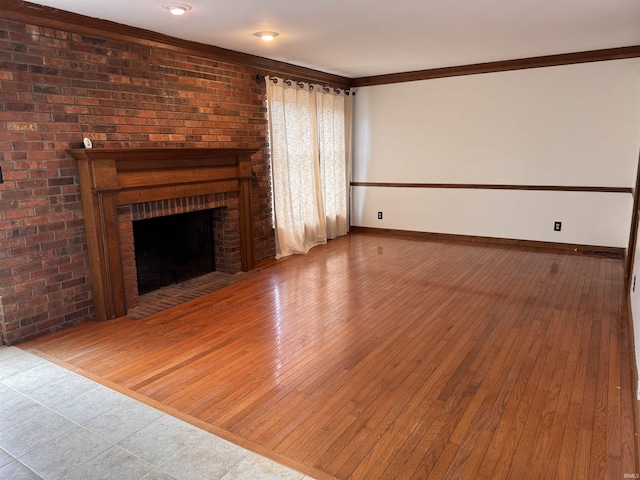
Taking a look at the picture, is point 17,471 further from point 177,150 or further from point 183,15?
point 183,15

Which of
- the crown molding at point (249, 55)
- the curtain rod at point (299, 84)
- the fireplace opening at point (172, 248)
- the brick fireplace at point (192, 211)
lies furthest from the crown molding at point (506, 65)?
the fireplace opening at point (172, 248)

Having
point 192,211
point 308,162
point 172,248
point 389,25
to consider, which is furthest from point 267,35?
point 172,248

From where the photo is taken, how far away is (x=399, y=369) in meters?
2.71

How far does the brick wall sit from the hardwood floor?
35 cm

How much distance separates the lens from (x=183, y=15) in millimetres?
3441

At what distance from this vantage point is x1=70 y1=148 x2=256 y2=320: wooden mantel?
3408 mm

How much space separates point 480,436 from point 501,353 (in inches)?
37.5

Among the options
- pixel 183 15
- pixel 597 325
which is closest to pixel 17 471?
pixel 183 15

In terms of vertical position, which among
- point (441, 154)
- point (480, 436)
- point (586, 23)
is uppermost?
point (586, 23)

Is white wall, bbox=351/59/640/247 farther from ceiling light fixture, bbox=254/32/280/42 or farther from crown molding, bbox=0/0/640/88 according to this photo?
ceiling light fixture, bbox=254/32/280/42

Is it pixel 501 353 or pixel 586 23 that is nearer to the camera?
pixel 501 353

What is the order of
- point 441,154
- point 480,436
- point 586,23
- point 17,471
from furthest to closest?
point 441,154
point 586,23
point 480,436
point 17,471

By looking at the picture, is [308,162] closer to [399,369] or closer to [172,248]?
[172,248]

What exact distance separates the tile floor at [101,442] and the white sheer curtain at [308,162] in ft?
11.1
